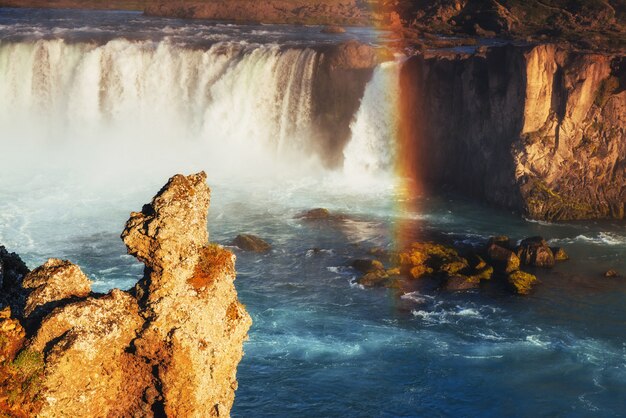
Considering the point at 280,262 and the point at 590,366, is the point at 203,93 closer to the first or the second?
the point at 280,262

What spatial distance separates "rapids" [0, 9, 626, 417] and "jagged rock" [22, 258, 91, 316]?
51.5 feet

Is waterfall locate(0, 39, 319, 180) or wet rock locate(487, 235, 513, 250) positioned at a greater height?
waterfall locate(0, 39, 319, 180)

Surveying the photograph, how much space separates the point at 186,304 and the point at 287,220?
37.5 meters

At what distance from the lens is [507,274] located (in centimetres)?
4509

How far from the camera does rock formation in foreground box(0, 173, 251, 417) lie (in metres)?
15.6

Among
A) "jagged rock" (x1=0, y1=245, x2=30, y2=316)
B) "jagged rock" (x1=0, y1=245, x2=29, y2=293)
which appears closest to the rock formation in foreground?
"jagged rock" (x1=0, y1=245, x2=30, y2=316)

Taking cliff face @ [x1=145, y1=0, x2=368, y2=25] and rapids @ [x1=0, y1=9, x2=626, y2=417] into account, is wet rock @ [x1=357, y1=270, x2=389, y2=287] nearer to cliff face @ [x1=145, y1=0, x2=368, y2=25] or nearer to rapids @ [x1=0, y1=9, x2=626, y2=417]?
rapids @ [x1=0, y1=9, x2=626, y2=417]

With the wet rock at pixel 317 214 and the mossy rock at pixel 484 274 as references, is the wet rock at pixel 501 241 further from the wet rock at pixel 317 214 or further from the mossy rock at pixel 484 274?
the wet rock at pixel 317 214

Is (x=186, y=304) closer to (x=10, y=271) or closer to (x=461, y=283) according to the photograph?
(x=10, y=271)

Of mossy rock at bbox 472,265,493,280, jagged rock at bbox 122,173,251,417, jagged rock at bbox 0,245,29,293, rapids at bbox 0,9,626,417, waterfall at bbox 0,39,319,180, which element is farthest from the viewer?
waterfall at bbox 0,39,319,180

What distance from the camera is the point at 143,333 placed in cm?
1633

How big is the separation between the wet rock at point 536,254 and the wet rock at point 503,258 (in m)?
1.18

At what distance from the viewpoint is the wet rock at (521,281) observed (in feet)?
143

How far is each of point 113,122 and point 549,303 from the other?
4364 cm
